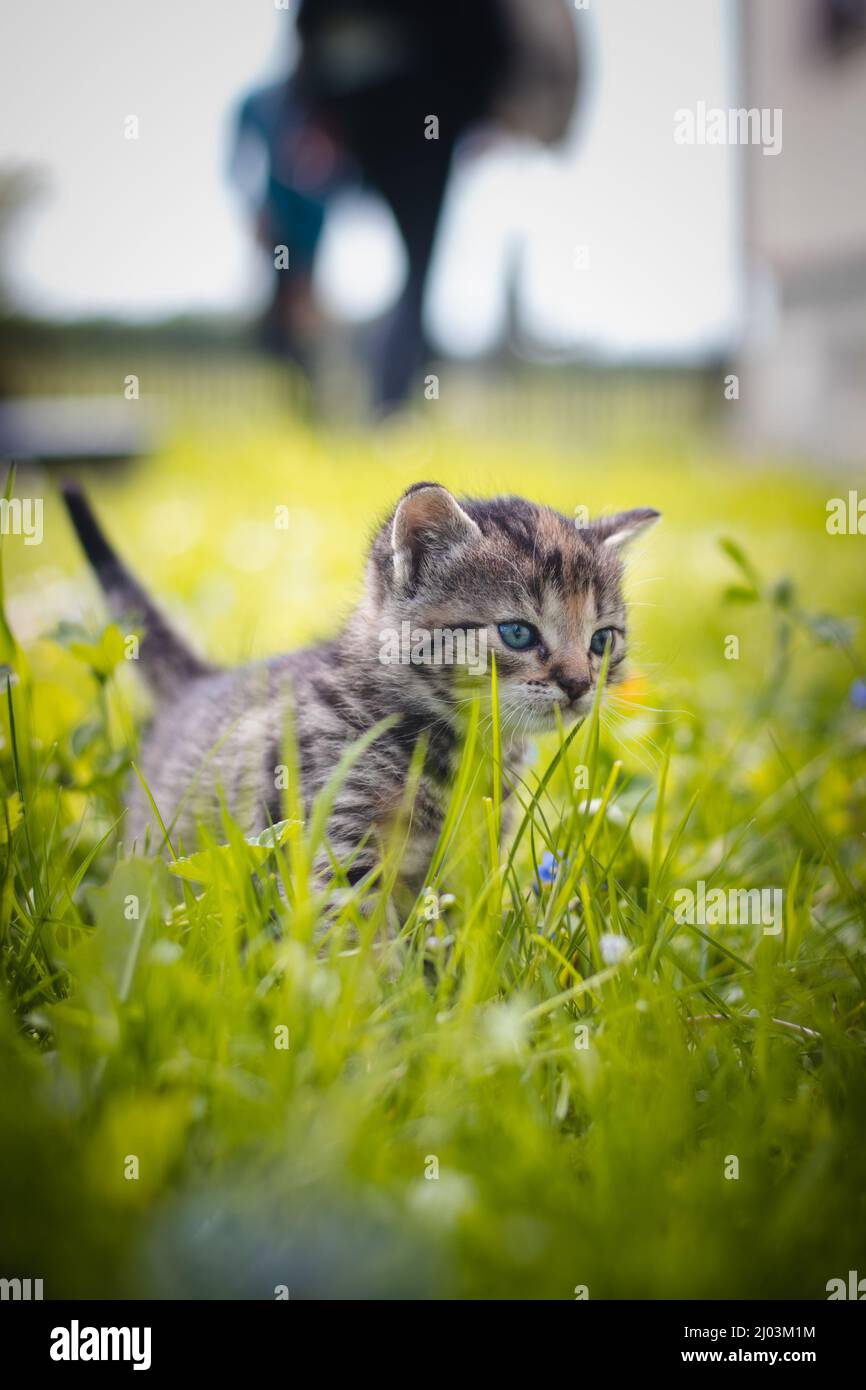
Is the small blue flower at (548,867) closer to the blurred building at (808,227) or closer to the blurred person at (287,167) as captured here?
the blurred person at (287,167)

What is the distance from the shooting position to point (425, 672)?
189 cm

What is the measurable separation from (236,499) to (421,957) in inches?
198

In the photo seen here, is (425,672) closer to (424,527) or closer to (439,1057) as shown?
(424,527)

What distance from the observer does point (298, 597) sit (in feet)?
13.4

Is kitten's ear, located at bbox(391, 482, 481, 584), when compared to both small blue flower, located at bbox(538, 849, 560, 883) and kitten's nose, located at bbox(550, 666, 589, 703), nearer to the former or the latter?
kitten's nose, located at bbox(550, 666, 589, 703)

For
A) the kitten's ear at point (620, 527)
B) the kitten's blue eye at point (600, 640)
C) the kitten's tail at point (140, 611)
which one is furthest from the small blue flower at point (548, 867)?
the kitten's tail at point (140, 611)

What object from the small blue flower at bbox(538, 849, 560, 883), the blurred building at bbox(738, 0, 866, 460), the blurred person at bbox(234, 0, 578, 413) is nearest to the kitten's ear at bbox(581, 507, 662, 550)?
the small blue flower at bbox(538, 849, 560, 883)

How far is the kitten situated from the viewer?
185cm

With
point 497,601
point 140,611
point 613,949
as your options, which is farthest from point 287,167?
point 613,949

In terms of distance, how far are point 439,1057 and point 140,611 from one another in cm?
148

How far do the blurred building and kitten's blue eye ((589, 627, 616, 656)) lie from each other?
293 inches

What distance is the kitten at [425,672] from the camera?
1.85 metres

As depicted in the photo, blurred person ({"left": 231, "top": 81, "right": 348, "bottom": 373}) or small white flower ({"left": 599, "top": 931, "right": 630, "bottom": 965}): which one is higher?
blurred person ({"left": 231, "top": 81, "right": 348, "bottom": 373})
